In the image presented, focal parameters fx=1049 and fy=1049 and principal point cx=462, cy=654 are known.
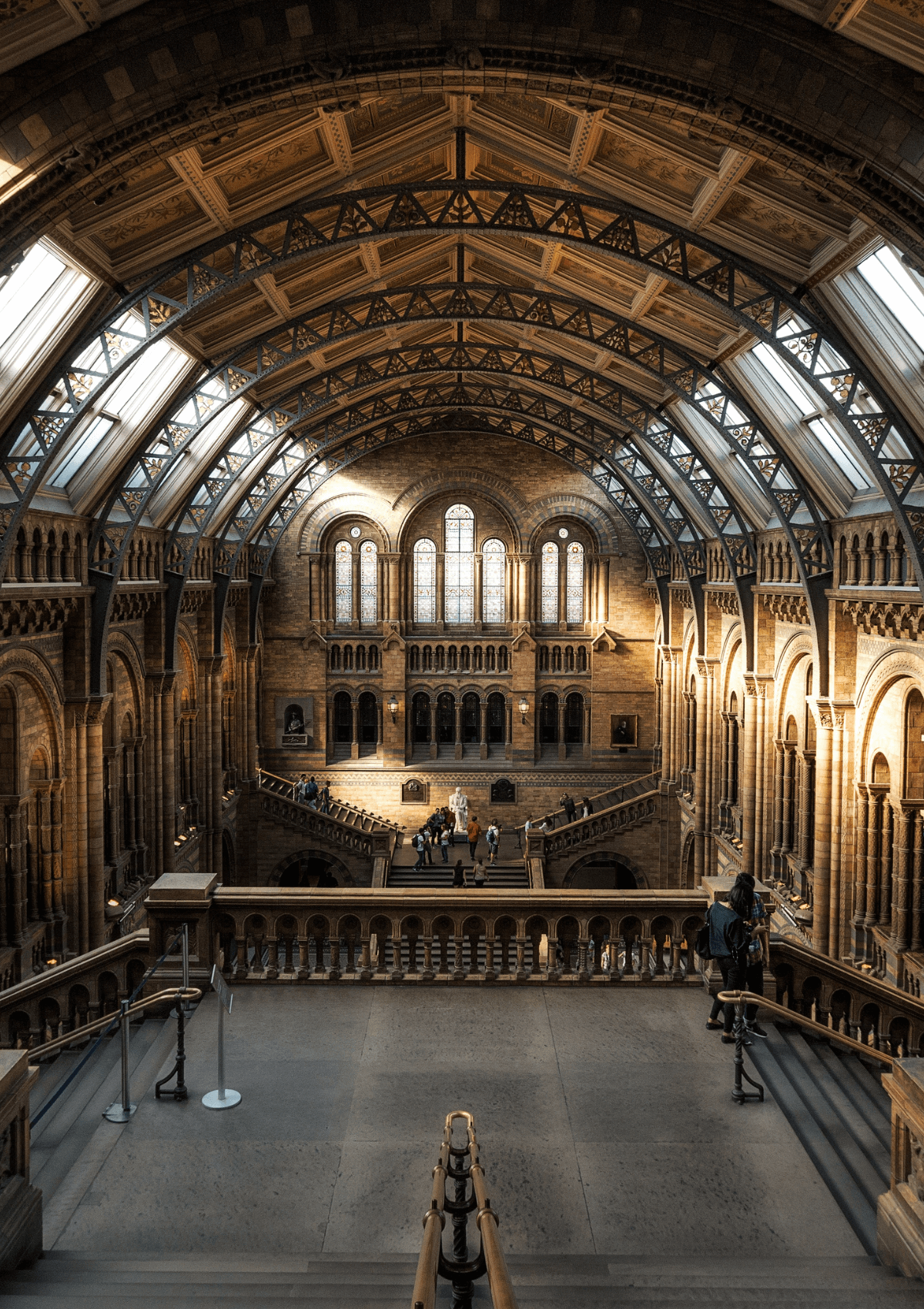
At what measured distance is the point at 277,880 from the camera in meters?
33.5

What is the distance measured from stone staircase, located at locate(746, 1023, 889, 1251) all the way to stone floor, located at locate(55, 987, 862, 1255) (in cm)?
16

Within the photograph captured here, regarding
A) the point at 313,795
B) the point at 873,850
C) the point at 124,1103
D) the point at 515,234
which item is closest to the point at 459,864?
the point at 313,795

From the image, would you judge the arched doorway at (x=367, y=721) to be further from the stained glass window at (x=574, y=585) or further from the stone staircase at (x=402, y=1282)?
the stone staircase at (x=402, y=1282)

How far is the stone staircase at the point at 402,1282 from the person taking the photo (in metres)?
4.96

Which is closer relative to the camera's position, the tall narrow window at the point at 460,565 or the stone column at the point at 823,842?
the stone column at the point at 823,842

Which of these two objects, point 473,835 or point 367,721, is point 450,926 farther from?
point 367,721

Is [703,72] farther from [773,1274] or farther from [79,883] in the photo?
[79,883]

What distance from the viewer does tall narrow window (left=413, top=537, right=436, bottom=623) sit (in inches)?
1486

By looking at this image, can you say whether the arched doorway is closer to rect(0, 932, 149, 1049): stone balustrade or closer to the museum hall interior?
the museum hall interior

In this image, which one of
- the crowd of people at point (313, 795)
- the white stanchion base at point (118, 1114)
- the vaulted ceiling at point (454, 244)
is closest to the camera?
the white stanchion base at point (118, 1114)

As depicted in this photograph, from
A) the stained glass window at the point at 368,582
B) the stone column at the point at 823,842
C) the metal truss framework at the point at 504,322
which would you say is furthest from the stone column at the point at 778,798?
the stained glass window at the point at 368,582

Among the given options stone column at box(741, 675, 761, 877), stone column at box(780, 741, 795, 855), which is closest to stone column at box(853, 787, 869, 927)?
stone column at box(780, 741, 795, 855)

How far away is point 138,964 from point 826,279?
10685 mm

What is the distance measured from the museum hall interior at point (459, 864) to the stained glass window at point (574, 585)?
9135mm
